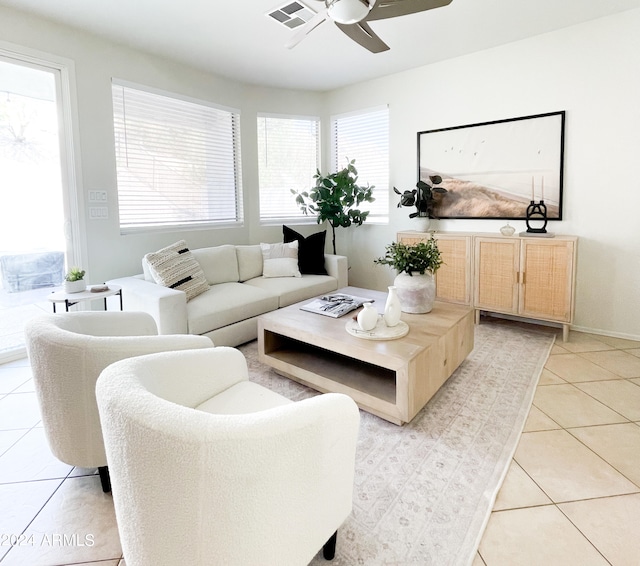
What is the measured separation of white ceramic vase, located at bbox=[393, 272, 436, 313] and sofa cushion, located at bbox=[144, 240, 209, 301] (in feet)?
5.68

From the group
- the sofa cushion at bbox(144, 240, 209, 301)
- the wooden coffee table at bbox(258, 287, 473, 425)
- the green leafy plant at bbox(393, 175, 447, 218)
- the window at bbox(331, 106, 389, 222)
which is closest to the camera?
the wooden coffee table at bbox(258, 287, 473, 425)

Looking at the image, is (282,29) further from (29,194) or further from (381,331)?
(381,331)

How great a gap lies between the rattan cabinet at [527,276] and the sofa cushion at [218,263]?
2.43 m

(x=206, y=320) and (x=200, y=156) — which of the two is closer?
(x=206, y=320)

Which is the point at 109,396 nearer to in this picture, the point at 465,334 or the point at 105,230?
the point at 465,334

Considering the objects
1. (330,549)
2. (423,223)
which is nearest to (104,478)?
(330,549)

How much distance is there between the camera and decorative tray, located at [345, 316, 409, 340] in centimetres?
220

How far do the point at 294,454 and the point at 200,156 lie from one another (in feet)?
13.5

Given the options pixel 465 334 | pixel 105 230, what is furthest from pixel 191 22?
pixel 465 334

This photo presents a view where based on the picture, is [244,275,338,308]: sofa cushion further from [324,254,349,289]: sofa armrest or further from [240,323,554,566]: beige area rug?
[240,323,554,566]: beige area rug

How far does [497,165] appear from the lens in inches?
152

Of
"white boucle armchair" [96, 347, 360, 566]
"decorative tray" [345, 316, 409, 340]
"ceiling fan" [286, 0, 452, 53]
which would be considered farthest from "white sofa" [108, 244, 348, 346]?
"ceiling fan" [286, 0, 452, 53]

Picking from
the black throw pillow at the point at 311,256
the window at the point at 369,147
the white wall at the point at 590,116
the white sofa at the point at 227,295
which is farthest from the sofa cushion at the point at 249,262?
the white wall at the point at 590,116

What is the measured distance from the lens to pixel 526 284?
347cm
